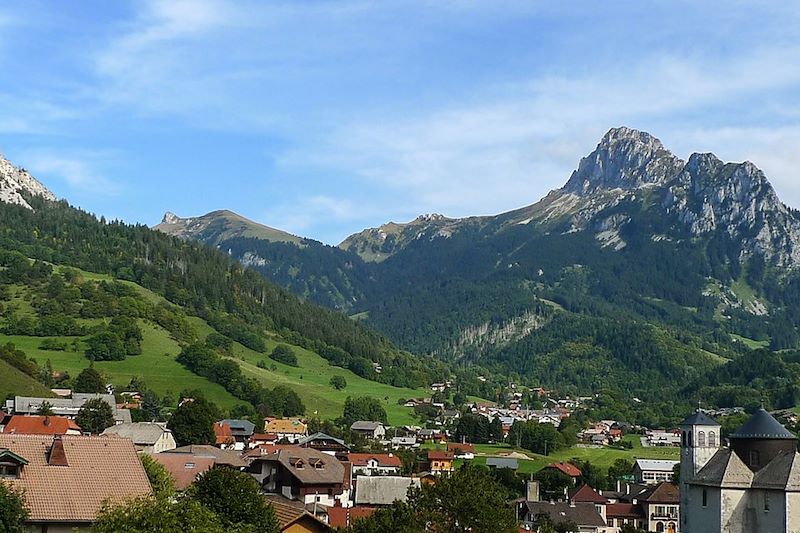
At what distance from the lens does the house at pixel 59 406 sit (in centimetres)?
12838

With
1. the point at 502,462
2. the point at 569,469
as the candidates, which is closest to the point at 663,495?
the point at 569,469

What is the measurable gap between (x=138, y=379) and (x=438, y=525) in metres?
140

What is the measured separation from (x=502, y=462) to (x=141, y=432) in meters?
56.1

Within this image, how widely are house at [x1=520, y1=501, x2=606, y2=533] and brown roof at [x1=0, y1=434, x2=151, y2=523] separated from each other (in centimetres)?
5975

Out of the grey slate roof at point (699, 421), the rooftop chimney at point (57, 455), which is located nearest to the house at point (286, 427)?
the grey slate roof at point (699, 421)

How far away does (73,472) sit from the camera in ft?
126

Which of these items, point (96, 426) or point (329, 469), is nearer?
point (329, 469)

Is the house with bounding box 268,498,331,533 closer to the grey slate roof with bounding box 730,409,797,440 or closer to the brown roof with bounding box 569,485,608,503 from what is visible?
the grey slate roof with bounding box 730,409,797,440

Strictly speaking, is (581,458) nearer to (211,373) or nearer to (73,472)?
(211,373)

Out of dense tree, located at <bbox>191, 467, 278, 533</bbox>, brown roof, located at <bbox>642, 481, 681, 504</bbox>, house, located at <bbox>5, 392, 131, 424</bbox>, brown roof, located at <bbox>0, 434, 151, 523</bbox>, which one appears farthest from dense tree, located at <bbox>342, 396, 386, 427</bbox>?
brown roof, located at <bbox>0, 434, 151, 523</bbox>

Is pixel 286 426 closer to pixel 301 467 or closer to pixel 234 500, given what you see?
pixel 301 467

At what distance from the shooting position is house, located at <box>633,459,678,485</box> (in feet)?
472

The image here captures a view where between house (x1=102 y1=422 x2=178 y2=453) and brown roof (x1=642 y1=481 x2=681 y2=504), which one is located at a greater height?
house (x1=102 y1=422 x2=178 y2=453)

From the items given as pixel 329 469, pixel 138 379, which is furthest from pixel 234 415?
pixel 329 469
